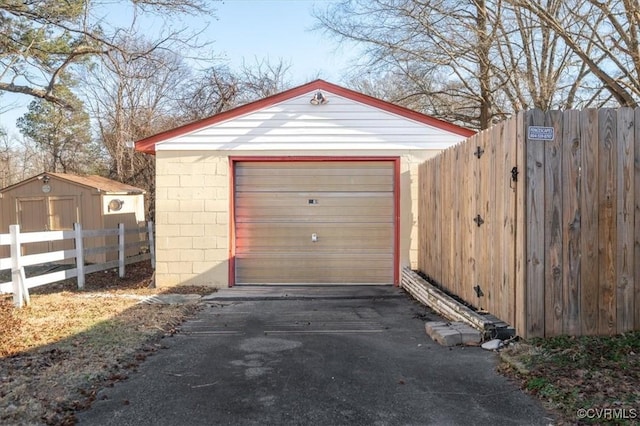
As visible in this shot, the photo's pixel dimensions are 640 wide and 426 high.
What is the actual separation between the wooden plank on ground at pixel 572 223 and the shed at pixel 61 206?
11636 millimetres

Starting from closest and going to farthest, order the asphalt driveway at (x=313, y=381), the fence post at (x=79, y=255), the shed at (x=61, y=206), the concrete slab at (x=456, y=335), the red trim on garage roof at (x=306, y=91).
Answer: the asphalt driveway at (x=313, y=381), the concrete slab at (x=456, y=335), the red trim on garage roof at (x=306, y=91), the fence post at (x=79, y=255), the shed at (x=61, y=206)

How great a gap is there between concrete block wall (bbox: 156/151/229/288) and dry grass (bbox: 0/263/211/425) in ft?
2.76

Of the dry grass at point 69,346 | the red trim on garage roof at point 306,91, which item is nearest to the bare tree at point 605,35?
the red trim on garage roof at point 306,91

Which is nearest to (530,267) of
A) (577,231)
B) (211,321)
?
(577,231)

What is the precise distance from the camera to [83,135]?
72.0ft

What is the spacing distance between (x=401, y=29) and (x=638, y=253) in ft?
33.3

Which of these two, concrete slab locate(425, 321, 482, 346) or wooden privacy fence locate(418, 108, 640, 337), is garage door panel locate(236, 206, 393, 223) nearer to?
concrete slab locate(425, 321, 482, 346)

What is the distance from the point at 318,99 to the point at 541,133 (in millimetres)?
4945

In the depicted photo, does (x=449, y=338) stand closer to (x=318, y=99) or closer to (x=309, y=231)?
(x=309, y=231)

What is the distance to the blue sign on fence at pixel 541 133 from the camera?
4.41 metres

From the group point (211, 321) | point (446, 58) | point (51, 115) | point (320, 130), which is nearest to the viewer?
point (211, 321)

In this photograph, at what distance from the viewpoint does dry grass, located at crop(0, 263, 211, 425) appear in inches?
134

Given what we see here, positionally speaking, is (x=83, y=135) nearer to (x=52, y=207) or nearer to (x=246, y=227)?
(x=52, y=207)
